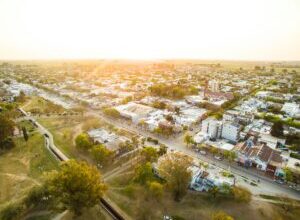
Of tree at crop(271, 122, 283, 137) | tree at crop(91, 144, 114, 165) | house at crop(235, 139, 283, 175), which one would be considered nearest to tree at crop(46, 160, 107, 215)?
tree at crop(91, 144, 114, 165)

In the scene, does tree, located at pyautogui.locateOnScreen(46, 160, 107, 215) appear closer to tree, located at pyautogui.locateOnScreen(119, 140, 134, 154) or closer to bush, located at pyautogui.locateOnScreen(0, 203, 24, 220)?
bush, located at pyautogui.locateOnScreen(0, 203, 24, 220)

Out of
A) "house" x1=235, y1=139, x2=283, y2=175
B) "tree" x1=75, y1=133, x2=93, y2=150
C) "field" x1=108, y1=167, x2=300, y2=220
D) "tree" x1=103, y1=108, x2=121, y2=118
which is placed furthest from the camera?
"tree" x1=103, y1=108, x2=121, y2=118

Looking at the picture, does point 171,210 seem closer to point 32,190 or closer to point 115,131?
point 32,190

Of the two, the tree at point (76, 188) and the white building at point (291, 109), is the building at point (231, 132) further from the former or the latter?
the tree at point (76, 188)

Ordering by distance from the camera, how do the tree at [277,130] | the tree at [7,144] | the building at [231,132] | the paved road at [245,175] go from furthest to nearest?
1. the tree at [277,130]
2. the building at [231,132]
3. the tree at [7,144]
4. the paved road at [245,175]

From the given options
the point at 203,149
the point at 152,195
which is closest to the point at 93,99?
the point at 203,149

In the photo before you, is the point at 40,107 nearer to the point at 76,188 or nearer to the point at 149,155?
the point at 149,155

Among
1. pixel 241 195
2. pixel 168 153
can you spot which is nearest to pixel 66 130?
pixel 168 153

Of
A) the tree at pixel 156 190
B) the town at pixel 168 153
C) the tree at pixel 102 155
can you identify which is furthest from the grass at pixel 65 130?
the tree at pixel 156 190
